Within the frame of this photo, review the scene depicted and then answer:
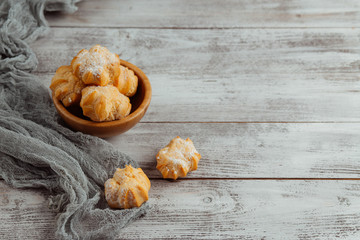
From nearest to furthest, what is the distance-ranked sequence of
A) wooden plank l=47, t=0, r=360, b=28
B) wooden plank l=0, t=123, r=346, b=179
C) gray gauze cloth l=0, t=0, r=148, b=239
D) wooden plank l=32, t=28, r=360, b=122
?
gray gauze cloth l=0, t=0, r=148, b=239 < wooden plank l=0, t=123, r=346, b=179 < wooden plank l=32, t=28, r=360, b=122 < wooden plank l=47, t=0, r=360, b=28

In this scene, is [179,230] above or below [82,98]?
below

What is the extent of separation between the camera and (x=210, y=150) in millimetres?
998

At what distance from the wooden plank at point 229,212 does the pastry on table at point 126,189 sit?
4 cm

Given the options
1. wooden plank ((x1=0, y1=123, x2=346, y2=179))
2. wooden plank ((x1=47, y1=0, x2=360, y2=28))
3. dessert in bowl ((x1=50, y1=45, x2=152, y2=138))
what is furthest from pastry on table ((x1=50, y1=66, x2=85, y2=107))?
wooden plank ((x1=47, y1=0, x2=360, y2=28))

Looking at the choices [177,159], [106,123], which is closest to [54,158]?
[106,123]

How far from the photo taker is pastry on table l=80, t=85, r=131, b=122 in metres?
0.86

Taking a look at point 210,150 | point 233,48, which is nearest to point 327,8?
point 233,48

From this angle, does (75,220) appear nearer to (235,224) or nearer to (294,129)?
(235,224)

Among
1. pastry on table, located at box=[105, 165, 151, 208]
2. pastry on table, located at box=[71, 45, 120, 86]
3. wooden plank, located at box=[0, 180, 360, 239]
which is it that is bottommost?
wooden plank, located at box=[0, 180, 360, 239]

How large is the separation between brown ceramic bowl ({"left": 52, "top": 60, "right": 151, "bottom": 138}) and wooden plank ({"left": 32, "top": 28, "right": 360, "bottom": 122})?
0.12 meters

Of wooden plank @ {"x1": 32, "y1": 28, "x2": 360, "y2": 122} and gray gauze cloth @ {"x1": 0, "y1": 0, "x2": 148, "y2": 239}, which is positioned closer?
gray gauze cloth @ {"x1": 0, "y1": 0, "x2": 148, "y2": 239}

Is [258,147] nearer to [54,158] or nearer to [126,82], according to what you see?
[126,82]

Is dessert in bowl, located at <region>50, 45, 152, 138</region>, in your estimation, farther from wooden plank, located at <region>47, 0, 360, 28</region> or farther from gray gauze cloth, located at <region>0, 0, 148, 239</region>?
wooden plank, located at <region>47, 0, 360, 28</region>

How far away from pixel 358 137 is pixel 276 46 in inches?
13.8
